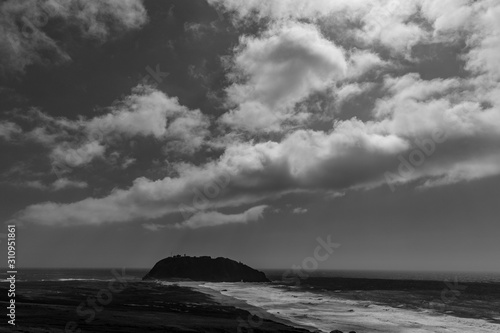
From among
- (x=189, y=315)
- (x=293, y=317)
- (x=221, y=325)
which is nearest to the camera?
(x=221, y=325)

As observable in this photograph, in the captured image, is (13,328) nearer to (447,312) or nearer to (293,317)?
(293,317)

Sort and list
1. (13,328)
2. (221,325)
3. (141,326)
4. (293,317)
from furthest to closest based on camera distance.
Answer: (293,317)
(221,325)
(141,326)
(13,328)

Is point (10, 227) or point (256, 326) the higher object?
point (10, 227)

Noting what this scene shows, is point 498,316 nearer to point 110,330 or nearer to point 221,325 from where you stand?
point 221,325

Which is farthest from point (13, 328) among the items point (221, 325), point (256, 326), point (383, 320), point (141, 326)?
point (383, 320)

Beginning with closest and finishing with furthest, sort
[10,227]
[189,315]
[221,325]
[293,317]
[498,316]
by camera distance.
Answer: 1. [10,227]
2. [221,325]
3. [189,315]
4. [293,317]
5. [498,316]

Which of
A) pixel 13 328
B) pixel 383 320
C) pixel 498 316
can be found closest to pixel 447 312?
pixel 498 316

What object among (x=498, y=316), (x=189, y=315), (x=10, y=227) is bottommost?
(x=498, y=316)

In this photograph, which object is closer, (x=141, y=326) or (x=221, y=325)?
(x=141, y=326)

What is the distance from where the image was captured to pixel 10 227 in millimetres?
32500

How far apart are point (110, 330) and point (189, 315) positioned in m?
14.6

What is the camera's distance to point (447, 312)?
65125 mm

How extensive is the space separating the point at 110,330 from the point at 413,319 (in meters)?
42.1

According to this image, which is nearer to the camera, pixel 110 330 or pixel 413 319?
pixel 110 330
